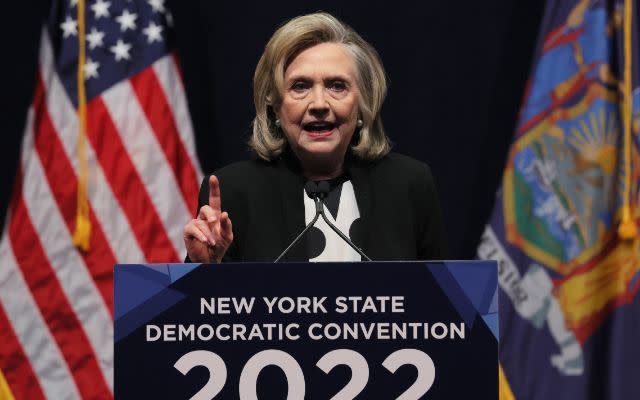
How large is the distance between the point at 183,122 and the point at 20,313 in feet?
2.63

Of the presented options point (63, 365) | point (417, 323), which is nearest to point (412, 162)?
point (417, 323)

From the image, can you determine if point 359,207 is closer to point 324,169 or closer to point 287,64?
point 324,169

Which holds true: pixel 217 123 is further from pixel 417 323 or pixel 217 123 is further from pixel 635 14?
pixel 417 323

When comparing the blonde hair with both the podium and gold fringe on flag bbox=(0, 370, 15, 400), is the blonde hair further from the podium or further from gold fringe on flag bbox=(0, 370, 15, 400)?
gold fringe on flag bbox=(0, 370, 15, 400)

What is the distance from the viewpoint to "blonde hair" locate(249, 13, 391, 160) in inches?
71.4

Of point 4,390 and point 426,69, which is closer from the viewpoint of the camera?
point 4,390

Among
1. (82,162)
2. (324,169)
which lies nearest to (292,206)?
(324,169)

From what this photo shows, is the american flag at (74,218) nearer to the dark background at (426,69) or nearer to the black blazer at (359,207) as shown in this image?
the dark background at (426,69)

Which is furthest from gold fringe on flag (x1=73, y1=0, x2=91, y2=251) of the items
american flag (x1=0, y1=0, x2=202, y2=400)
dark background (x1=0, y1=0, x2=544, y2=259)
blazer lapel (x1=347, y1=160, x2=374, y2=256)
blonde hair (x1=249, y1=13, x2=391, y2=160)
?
blazer lapel (x1=347, y1=160, x2=374, y2=256)

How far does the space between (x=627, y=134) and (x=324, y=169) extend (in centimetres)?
148

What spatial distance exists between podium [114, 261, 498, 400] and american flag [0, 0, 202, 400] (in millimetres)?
1743

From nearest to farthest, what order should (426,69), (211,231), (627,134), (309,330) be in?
(309,330)
(211,231)
(627,134)
(426,69)

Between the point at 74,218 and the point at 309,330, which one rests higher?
the point at 309,330

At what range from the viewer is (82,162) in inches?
119
